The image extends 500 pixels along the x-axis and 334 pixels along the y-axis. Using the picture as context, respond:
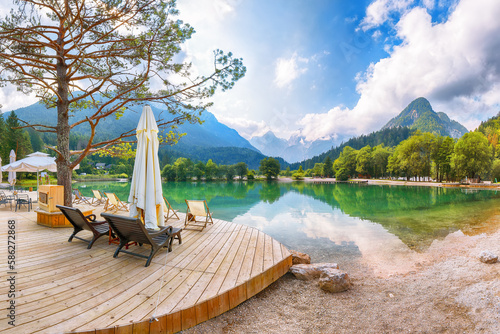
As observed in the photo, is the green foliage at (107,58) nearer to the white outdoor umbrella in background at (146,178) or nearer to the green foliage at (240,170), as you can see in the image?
the white outdoor umbrella in background at (146,178)

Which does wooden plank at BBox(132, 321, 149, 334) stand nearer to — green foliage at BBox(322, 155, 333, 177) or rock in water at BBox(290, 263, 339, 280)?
rock in water at BBox(290, 263, 339, 280)

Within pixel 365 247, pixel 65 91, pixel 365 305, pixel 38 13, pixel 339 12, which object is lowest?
pixel 365 247

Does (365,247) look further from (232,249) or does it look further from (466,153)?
(466,153)

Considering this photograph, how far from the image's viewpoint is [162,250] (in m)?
4.28

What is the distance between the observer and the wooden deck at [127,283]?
2.16 meters

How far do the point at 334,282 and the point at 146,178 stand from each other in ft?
12.7

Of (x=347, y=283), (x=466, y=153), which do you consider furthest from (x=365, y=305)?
(x=466, y=153)

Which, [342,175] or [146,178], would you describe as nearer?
[146,178]

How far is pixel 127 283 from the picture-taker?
9.61 ft

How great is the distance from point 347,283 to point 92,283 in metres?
4.03

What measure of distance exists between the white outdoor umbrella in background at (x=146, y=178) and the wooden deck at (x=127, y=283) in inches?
31.0

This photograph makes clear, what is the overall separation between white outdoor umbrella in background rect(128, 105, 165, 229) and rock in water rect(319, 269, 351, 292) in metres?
3.20

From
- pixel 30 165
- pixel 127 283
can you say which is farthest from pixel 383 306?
pixel 30 165

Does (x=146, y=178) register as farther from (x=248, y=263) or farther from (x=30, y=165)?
(x=30, y=165)
